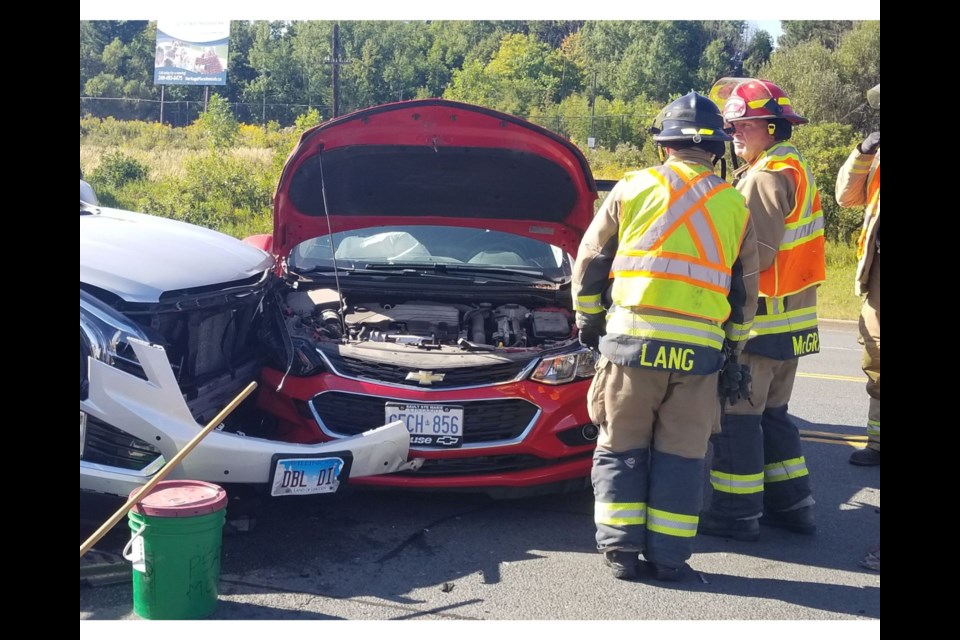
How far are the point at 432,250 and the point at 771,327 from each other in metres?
2.17

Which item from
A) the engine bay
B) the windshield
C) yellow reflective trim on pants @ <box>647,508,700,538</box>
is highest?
the windshield

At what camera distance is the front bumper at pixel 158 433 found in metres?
3.78

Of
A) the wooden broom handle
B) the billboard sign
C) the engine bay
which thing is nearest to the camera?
the wooden broom handle

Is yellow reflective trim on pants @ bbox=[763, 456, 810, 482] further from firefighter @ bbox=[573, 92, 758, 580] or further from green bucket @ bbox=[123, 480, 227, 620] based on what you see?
green bucket @ bbox=[123, 480, 227, 620]

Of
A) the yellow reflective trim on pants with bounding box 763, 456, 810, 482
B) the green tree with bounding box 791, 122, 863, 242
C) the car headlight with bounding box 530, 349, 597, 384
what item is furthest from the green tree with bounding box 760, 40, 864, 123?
the car headlight with bounding box 530, 349, 597, 384

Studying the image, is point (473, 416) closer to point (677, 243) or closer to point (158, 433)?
point (677, 243)

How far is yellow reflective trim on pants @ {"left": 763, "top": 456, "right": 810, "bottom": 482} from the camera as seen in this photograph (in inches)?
187

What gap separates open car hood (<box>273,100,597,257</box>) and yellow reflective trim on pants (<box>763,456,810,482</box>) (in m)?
1.78

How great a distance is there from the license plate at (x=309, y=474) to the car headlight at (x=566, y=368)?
3.40ft

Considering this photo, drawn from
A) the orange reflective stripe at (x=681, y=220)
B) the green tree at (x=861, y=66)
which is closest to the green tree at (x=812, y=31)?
the green tree at (x=861, y=66)

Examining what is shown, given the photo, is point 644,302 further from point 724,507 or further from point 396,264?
point 396,264

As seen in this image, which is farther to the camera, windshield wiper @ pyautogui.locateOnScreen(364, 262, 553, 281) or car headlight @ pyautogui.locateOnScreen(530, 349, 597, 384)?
windshield wiper @ pyautogui.locateOnScreen(364, 262, 553, 281)

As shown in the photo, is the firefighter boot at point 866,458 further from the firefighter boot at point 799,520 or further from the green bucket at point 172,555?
the green bucket at point 172,555

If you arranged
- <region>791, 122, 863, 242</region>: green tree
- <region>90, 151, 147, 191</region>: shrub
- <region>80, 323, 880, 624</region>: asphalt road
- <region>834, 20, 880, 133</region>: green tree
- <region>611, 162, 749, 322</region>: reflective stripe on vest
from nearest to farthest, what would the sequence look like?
<region>80, 323, 880, 624</region>: asphalt road → <region>611, 162, 749, 322</region>: reflective stripe on vest → <region>791, 122, 863, 242</region>: green tree → <region>90, 151, 147, 191</region>: shrub → <region>834, 20, 880, 133</region>: green tree
